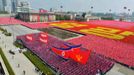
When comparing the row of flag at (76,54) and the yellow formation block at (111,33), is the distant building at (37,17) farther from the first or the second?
the row of flag at (76,54)

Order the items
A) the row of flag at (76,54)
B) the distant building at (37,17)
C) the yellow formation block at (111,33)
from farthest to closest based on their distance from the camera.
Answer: the distant building at (37,17), the yellow formation block at (111,33), the row of flag at (76,54)

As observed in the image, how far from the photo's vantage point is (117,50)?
105 ft

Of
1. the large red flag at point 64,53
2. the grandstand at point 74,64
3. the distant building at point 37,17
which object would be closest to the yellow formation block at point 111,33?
the grandstand at point 74,64

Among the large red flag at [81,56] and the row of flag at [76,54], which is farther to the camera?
the row of flag at [76,54]

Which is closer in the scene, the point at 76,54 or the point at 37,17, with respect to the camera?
the point at 76,54

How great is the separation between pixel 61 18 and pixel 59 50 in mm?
75327

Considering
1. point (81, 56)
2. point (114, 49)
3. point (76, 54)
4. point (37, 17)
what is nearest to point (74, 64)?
point (76, 54)

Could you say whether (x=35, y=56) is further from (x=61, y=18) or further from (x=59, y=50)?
(x=61, y=18)

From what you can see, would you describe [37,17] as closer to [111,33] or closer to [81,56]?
[111,33]

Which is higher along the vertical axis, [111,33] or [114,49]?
[111,33]

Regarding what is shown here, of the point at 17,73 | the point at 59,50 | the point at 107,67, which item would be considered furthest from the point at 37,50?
the point at 107,67

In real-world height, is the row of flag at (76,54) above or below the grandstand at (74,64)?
above

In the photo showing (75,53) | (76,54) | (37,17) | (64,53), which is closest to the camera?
(76,54)

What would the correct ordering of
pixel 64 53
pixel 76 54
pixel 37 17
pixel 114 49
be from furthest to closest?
pixel 37 17 → pixel 114 49 → pixel 64 53 → pixel 76 54
